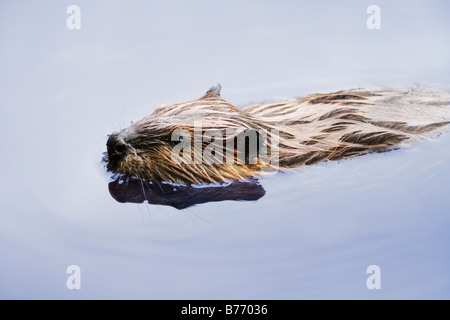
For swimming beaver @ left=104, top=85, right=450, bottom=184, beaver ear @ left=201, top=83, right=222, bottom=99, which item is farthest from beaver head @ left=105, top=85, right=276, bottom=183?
beaver ear @ left=201, top=83, right=222, bottom=99

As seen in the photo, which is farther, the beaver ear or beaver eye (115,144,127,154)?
the beaver ear

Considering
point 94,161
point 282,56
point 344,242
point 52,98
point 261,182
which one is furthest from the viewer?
point 282,56

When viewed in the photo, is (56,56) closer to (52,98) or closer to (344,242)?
(52,98)

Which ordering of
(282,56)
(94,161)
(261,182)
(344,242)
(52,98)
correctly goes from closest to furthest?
(344,242) → (261,182) → (94,161) → (52,98) → (282,56)

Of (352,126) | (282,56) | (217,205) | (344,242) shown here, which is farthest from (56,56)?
(344,242)

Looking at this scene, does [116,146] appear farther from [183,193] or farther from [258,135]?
[258,135]

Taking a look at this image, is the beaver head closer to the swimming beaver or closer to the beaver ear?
the swimming beaver

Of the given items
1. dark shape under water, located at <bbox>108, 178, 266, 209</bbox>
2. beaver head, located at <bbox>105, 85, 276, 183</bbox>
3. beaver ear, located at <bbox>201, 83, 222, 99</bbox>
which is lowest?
dark shape under water, located at <bbox>108, 178, 266, 209</bbox>
